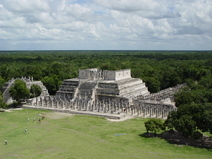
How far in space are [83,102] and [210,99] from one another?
28.7 meters

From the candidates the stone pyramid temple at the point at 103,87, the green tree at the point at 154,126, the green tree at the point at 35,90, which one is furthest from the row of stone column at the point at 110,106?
the green tree at the point at 154,126

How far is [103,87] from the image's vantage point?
65.4 m

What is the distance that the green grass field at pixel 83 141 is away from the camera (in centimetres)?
3155

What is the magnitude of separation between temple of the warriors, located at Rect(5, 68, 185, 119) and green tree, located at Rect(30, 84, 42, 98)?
5060 millimetres

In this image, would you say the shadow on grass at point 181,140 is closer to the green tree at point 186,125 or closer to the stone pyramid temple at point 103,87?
the green tree at point 186,125

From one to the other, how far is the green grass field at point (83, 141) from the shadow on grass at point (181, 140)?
3.94 ft

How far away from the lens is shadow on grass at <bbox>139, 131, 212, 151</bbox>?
3521 cm

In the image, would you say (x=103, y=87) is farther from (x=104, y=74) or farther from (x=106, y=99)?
(x=104, y=74)

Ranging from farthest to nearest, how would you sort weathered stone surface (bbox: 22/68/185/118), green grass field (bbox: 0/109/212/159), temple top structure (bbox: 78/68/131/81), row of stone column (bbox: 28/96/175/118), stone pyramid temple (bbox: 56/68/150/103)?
1. temple top structure (bbox: 78/68/131/81)
2. stone pyramid temple (bbox: 56/68/150/103)
3. weathered stone surface (bbox: 22/68/185/118)
4. row of stone column (bbox: 28/96/175/118)
5. green grass field (bbox: 0/109/212/159)

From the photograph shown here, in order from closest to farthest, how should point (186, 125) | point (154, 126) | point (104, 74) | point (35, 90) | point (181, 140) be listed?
point (186, 125) → point (181, 140) → point (154, 126) → point (104, 74) → point (35, 90)

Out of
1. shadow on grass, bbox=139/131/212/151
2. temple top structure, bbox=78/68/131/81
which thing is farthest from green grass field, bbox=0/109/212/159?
temple top structure, bbox=78/68/131/81

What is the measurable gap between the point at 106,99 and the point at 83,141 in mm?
26931

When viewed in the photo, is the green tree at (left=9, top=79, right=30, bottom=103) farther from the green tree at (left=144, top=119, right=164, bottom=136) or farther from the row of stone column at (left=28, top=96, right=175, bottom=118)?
the green tree at (left=144, top=119, right=164, bottom=136)

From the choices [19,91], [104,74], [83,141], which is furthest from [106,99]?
[83,141]
